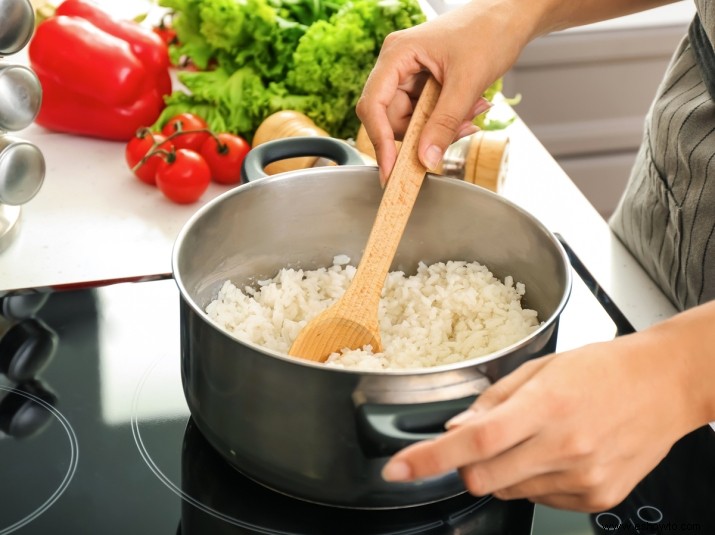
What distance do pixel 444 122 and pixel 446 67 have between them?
0.24ft

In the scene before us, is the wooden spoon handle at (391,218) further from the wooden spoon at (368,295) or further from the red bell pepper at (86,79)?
the red bell pepper at (86,79)

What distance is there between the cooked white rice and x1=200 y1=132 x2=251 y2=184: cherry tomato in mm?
372

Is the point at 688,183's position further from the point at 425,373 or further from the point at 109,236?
the point at 109,236

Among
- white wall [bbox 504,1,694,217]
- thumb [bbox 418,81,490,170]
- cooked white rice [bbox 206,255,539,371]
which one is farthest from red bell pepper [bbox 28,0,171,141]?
white wall [bbox 504,1,694,217]

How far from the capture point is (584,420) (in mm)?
614

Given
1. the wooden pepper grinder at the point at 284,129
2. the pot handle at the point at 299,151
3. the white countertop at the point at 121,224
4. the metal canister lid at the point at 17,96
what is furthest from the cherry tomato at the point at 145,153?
the pot handle at the point at 299,151

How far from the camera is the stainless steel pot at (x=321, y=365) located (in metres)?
0.67

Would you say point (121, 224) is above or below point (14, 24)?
below

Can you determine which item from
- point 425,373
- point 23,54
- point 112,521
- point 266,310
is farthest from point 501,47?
point 23,54

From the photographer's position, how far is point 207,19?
4.66 ft

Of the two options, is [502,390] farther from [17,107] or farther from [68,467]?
[17,107]

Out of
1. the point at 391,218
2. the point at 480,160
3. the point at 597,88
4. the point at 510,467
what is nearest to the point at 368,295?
the point at 391,218

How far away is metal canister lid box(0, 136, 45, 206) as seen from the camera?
110 centimetres

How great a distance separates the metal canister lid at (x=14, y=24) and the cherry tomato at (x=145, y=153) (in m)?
0.29
